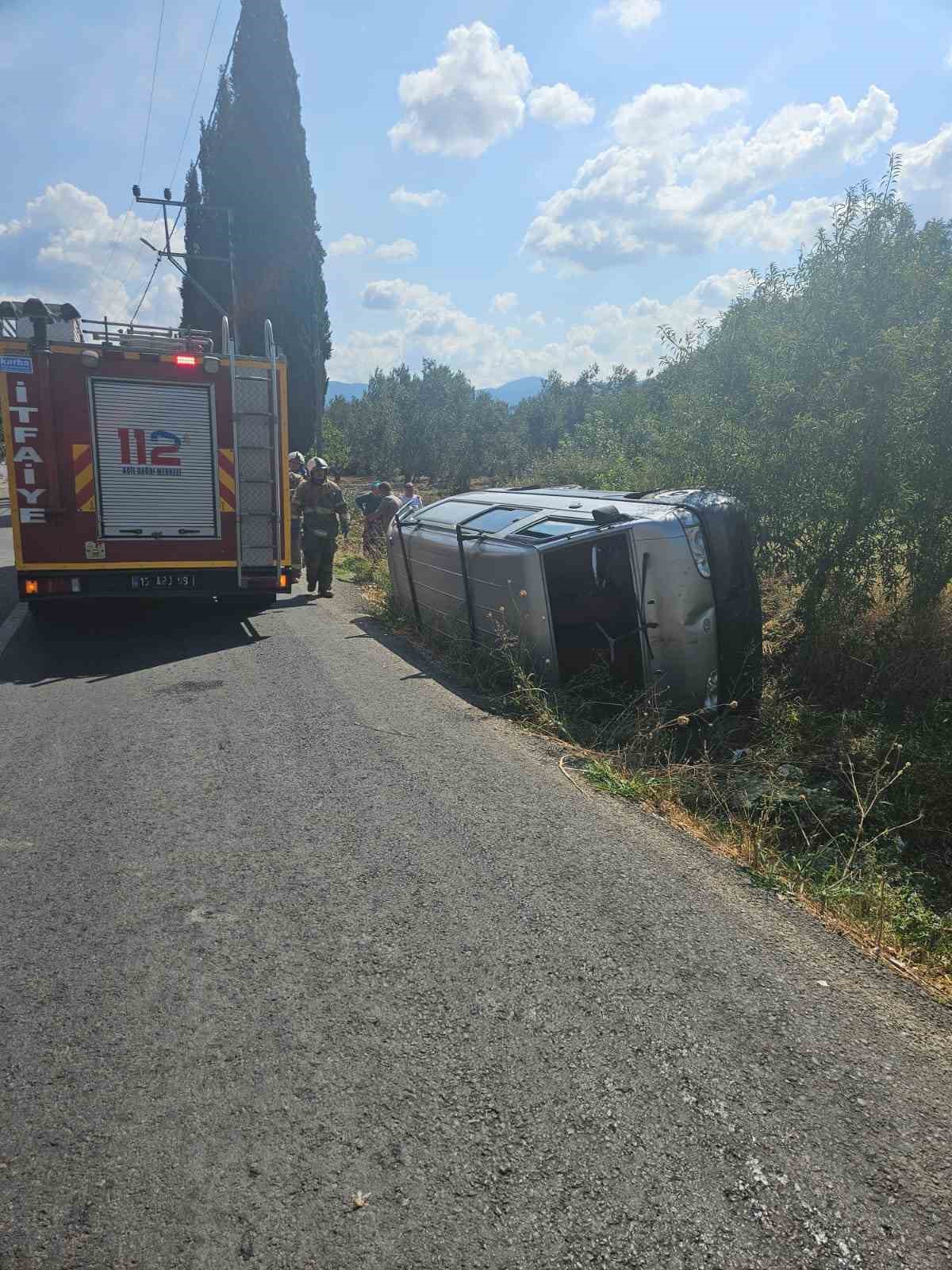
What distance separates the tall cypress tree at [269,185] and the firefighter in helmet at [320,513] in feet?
91.6

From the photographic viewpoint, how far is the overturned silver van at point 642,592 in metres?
5.69

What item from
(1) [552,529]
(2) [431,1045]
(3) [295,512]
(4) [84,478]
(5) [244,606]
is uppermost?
(4) [84,478]

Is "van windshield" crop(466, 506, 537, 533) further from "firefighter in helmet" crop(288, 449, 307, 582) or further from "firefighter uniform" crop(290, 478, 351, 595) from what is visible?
"firefighter in helmet" crop(288, 449, 307, 582)

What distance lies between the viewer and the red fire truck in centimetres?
779

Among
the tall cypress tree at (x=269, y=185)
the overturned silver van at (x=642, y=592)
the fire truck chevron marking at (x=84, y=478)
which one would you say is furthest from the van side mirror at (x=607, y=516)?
the tall cypress tree at (x=269, y=185)

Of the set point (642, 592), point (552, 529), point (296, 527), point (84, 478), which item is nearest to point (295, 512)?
point (296, 527)

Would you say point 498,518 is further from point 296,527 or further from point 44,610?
point 296,527

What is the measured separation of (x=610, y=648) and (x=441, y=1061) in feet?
12.8

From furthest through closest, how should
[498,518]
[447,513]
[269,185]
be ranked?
[269,185], [447,513], [498,518]

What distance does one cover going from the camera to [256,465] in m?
8.81

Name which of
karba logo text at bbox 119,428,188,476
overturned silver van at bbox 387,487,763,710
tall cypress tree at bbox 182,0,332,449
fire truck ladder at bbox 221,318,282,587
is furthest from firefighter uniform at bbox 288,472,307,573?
tall cypress tree at bbox 182,0,332,449

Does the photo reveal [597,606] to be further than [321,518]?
No

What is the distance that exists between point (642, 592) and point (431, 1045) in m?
3.79

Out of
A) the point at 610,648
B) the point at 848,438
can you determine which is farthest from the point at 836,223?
the point at 610,648
